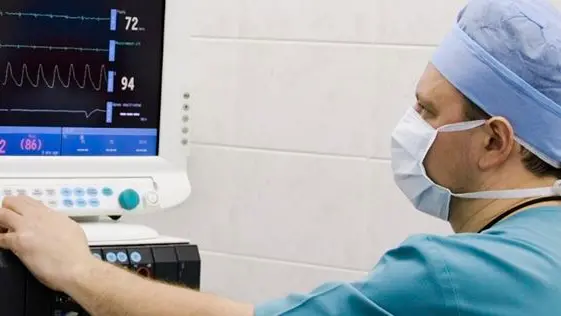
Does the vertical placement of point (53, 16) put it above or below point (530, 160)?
above

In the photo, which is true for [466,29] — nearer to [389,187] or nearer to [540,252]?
[540,252]

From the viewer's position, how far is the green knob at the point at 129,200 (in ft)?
5.18

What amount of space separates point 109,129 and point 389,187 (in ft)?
2.85

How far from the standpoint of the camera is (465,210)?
1.51 metres

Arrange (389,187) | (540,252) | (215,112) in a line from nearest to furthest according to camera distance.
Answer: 1. (540,252)
2. (389,187)
3. (215,112)

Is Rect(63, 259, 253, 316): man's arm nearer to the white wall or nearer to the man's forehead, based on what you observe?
the man's forehead

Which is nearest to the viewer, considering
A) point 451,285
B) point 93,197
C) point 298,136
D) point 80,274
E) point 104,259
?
point 451,285

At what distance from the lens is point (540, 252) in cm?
130

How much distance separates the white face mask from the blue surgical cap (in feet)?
0.18

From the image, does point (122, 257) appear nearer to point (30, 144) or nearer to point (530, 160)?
point (30, 144)

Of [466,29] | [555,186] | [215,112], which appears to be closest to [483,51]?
[466,29]

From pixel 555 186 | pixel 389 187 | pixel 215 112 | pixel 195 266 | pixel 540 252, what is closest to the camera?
pixel 540 252

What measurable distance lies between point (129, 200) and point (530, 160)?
651 millimetres

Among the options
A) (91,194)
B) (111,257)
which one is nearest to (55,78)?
(91,194)
